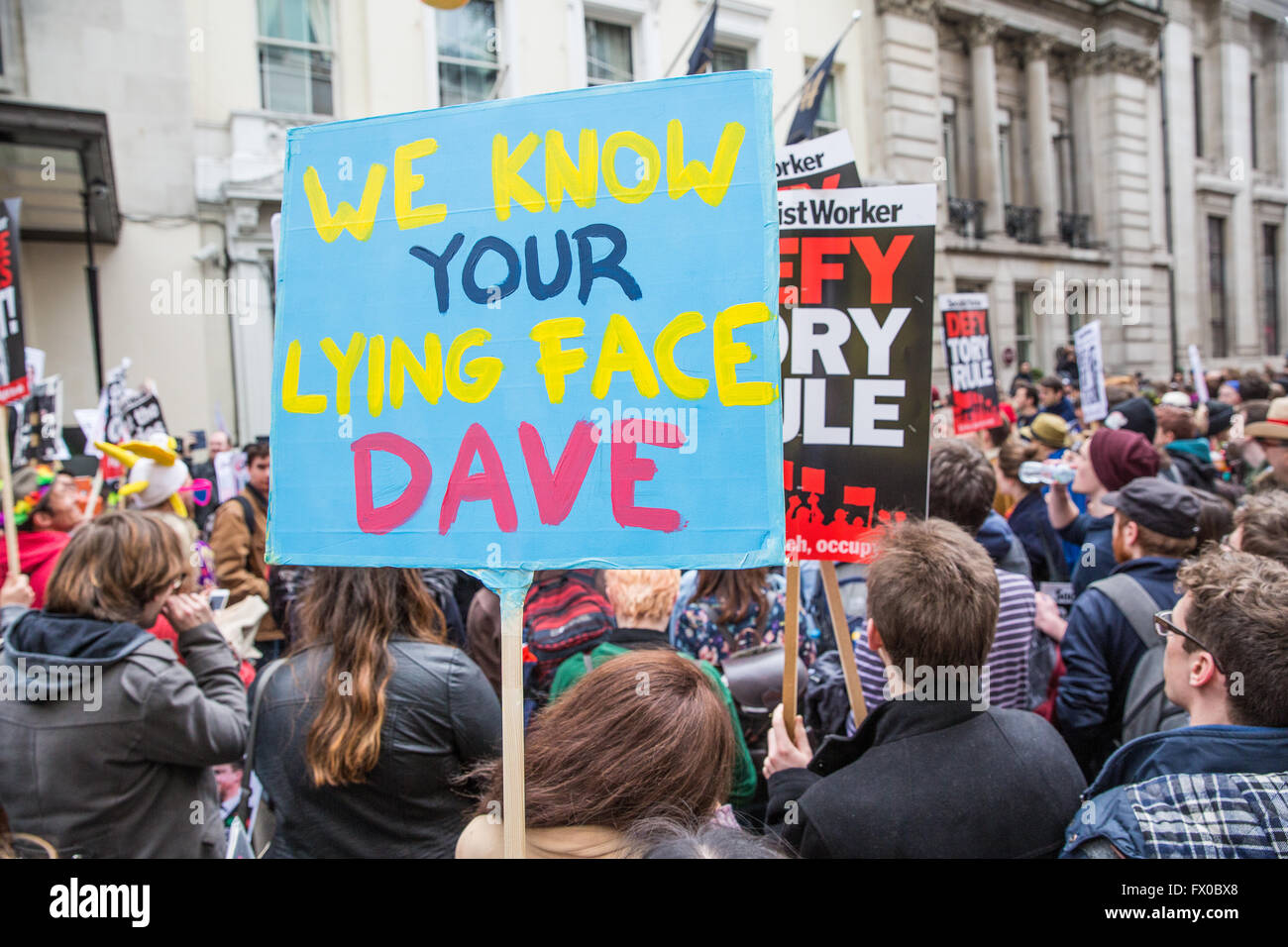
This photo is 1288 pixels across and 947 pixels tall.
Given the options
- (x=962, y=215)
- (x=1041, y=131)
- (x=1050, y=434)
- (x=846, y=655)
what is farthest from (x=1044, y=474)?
(x=1041, y=131)

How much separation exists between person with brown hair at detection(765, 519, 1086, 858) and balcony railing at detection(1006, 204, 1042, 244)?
787 inches

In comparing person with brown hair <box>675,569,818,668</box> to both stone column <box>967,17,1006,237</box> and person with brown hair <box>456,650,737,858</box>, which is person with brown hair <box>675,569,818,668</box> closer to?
person with brown hair <box>456,650,737,858</box>

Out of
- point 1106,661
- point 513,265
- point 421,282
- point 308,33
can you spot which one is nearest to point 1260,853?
point 1106,661

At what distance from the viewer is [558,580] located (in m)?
2.76

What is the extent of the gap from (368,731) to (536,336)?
1.01 metres

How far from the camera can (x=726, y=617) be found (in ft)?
8.82

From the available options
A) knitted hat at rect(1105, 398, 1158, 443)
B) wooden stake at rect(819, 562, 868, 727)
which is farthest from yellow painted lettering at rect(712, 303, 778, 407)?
knitted hat at rect(1105, 398, 1158, 443)

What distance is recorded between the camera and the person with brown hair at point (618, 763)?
58.0 inches

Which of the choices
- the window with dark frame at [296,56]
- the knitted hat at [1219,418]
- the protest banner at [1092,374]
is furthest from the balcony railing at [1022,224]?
the window with dark frame at [296,56]

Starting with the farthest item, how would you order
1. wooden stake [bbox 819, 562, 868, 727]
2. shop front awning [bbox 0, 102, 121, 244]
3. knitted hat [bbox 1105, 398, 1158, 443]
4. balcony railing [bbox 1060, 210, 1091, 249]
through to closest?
balcony railing [bbox 1060, 210, 1091, 249], shop front awning [bbox 0, 102, 121, 244], knitted hat [bbox 1105, 398, 1158, 443], wooden stake [bbox 819, 562, 868, 727]

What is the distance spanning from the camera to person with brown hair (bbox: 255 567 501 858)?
2031 mm

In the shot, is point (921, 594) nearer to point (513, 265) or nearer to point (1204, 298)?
point (513, 265)

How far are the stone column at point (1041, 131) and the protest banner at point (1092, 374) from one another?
47.3 feet

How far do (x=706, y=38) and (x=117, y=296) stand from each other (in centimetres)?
820
